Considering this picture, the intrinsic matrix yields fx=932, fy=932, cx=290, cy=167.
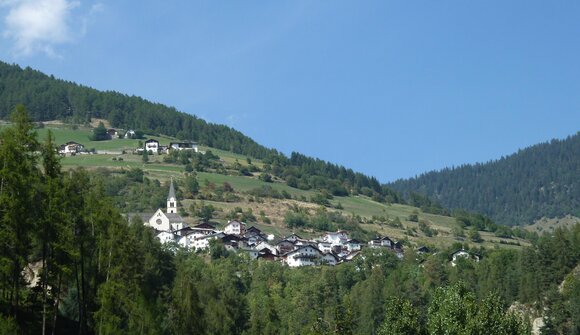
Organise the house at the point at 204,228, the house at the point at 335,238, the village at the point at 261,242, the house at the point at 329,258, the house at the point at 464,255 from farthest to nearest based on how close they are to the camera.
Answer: the house at the point at 335,238 → the house at the point at 204,228 → the house at the point at 329,258 → the village at the point at 261,242 → the house at the point at 464,255

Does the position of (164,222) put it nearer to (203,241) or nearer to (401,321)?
(203,241)

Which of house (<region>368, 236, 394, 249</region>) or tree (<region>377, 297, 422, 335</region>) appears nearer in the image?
tree (<region>377, 297, 422, 335</region>)

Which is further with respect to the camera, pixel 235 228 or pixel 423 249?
pixel 423 249

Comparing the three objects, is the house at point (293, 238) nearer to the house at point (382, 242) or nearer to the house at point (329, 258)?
the house at point (329, 258)

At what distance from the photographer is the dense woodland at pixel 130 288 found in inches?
1692

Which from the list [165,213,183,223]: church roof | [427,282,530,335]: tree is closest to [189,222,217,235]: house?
[165,213,183,223]: church roof

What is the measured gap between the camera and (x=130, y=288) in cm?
5525

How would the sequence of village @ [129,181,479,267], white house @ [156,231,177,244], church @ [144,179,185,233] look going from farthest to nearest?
church @ [144,179,185,233] → white house @ [156,231,177,244] → village @ [129,181,479,267]

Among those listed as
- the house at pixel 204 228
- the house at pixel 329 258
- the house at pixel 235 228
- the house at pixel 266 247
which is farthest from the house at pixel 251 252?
the house at pixel 235 228

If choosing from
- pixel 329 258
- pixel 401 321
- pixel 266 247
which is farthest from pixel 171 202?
pixel 401 321

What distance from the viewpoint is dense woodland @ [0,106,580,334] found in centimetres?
4297

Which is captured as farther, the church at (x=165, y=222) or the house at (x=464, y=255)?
the church at (x=165, y=222)

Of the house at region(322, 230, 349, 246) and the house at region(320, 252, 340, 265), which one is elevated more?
the house at region(322, 230, 349, 246)

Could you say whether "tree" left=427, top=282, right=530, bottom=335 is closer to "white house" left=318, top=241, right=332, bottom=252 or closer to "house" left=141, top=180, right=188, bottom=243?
"house" left=141, top=180, right=188, bottom=243
